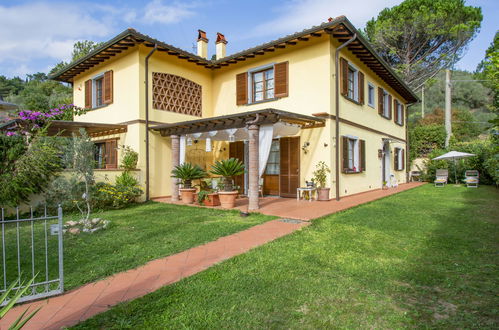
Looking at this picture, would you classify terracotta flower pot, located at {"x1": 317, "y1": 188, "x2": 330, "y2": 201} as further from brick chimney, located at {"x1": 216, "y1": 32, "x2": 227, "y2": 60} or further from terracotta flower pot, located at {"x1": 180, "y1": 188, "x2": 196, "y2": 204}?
brick chimney, located at {"x1": 216, "y1": 32, "x2": 227, "y2": 60}

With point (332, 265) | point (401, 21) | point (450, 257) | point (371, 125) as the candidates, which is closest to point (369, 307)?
point (332, 265)

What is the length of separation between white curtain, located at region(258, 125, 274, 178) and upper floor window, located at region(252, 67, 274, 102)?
11.4 feet

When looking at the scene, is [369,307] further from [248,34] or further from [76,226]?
[248,34]

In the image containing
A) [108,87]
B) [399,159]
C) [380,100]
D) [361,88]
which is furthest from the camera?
[399,159]

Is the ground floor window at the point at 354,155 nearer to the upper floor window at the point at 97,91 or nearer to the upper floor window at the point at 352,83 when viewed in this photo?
the upper floor window at the point at 352,83

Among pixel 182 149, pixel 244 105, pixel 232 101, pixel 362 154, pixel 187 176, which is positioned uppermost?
pixel 232 101

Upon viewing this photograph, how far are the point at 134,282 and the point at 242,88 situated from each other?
9688mm

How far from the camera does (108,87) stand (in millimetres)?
11711

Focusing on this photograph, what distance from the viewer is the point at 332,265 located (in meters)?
3.94

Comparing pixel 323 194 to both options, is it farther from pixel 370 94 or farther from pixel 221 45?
pixel 221 45

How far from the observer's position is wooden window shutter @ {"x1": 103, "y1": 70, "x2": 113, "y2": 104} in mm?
11570

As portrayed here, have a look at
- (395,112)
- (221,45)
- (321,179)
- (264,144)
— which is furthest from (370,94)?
(264,144)

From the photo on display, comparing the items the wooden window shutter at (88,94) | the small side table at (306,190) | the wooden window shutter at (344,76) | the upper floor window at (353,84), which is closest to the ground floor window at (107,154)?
the wooden window shutter at (88,94)

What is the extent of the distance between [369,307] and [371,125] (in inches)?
469
